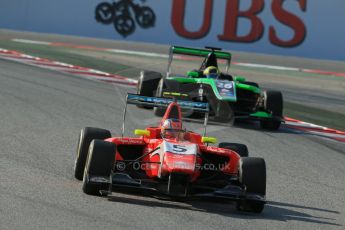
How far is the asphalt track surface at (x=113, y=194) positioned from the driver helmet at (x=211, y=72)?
1235mm

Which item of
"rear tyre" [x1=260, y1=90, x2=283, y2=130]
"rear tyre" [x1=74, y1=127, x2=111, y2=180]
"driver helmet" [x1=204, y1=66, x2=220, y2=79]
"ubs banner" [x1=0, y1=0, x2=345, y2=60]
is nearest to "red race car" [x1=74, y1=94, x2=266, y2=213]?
"rear tyre" [x1=74, y1=127, x2=111, y2=180]

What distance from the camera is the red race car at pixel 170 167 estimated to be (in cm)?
843

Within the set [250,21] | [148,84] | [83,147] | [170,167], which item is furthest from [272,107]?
[250,21]

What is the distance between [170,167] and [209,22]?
63.1 ft

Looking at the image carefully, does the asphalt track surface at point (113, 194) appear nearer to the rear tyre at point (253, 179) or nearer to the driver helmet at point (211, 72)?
the rear tyre at point (253, 179)

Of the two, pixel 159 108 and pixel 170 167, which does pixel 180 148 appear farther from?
pixel 159 108

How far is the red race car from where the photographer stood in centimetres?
843

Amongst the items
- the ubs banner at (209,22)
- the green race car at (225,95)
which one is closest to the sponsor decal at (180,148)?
the green race car at (225,95)

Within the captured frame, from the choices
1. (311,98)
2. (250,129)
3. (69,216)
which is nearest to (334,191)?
(69,216)

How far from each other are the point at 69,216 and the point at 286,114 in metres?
10.7

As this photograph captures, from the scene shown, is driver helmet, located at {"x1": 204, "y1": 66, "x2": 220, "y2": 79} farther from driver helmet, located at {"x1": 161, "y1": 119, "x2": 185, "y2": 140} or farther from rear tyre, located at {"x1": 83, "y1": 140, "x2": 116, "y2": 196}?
rear tyre, located at {"x1": 83, "y1": 140, "x2": 116, "y2": 196}

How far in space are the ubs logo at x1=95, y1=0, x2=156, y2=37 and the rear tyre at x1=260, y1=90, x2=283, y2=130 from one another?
12.6 m

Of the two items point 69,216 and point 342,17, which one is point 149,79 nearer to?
point 69,216

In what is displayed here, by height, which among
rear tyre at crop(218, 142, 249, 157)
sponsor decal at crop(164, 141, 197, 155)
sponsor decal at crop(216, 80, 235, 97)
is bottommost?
sponsor decal at crop(216, 80, 235, 97)
